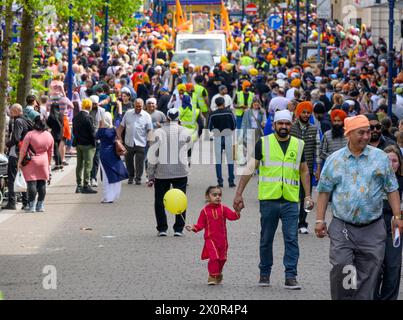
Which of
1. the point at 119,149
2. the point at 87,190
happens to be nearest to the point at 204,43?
the point at 87,190

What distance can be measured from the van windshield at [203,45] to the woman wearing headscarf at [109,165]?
28654mm

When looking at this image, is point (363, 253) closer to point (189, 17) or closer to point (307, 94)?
point (307, 94)

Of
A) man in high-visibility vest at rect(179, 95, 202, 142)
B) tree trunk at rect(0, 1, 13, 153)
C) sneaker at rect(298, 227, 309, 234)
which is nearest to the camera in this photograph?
sneaker at rect(298, 227, 309, 234)

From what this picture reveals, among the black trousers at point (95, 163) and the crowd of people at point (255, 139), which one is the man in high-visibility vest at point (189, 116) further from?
the black trousers at point (95, 163)

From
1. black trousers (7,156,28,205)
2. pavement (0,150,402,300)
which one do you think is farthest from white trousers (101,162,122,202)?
black trousers (7,156,28,205)

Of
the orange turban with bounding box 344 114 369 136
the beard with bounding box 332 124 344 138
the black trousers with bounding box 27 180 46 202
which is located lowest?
the black trousers with bounding box 27 180 46 202

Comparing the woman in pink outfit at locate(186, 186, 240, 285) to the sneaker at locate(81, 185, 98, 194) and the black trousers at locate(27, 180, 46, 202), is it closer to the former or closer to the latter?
the black trousers at locate(27, 180, 46, 202)

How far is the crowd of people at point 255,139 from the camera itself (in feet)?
36.4

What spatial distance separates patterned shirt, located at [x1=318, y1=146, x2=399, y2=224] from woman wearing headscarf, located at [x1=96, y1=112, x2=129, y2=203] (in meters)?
10.6

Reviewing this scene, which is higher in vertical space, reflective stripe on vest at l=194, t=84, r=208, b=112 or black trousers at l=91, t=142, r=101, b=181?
reflective stripe on vest at l=194, t=84, r=208, b=112

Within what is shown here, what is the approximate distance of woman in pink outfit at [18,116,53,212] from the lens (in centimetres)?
2016

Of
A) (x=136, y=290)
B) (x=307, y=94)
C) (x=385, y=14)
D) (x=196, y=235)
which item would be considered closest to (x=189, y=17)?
(x=385, y=14)
